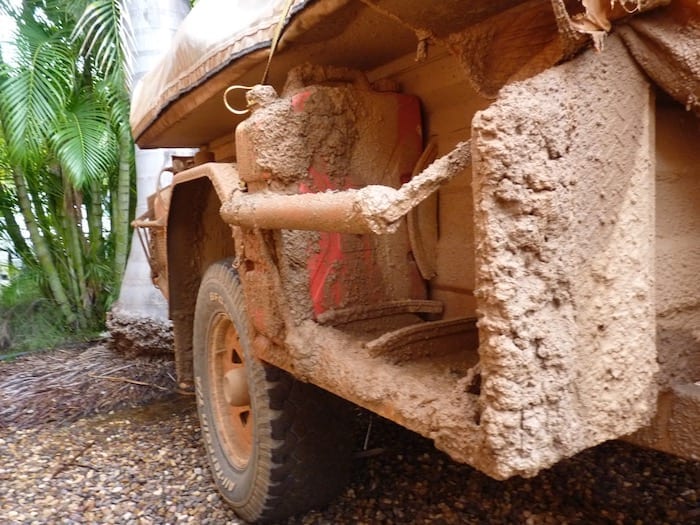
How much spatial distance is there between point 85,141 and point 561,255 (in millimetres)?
5761

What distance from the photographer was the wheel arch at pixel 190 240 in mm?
2920

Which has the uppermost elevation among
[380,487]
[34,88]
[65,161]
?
[34,88]

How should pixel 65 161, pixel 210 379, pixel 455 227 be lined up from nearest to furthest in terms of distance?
pixel 455 227, pixel 210 379, pixel 65 161

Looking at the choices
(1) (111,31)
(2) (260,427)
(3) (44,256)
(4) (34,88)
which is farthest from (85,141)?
(2) (260,427)

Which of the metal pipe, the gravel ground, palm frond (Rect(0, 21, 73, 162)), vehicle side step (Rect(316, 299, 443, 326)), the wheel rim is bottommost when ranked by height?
the gravel ground

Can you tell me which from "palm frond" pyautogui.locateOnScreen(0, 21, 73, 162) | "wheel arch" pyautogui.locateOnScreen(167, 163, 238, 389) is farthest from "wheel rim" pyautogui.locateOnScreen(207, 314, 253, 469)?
"palm frond" pyautogui.locateOnScreen(0, 21, 73, 162)

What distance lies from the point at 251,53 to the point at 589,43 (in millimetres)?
1122

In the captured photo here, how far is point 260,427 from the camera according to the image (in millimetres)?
2275

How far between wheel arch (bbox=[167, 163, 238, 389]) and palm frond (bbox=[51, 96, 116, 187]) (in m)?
Answer: 2.97

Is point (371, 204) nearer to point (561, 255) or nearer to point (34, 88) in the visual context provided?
point (561, 255)

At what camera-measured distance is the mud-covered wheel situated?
88.6 inches

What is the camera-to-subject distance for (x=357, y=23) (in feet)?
5.58

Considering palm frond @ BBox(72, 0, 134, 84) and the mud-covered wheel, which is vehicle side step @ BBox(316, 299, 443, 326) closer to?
the mud-covered wheel

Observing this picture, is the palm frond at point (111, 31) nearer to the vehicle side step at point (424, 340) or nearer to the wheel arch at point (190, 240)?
the wheel arch at point (190, 240)
